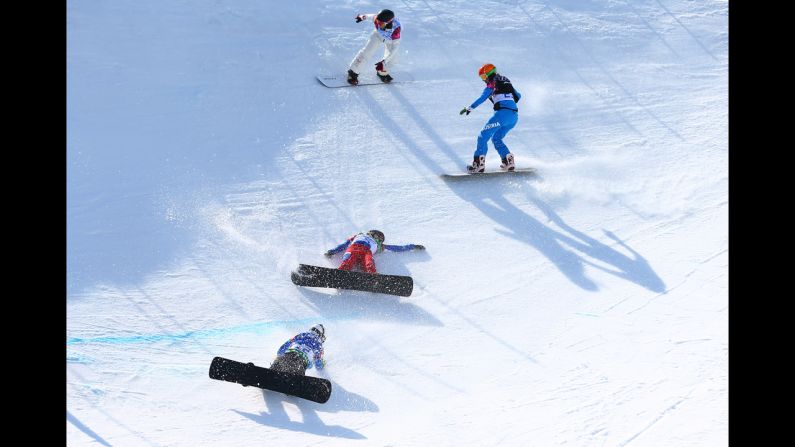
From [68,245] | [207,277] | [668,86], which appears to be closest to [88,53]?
[68,245]

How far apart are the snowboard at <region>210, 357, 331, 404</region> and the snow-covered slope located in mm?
169

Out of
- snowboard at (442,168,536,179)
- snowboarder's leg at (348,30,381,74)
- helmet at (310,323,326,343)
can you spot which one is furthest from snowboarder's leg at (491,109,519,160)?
helmet at (310,323,326,343)

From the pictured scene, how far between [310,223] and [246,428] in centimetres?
276

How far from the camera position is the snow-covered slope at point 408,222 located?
741 centimetres

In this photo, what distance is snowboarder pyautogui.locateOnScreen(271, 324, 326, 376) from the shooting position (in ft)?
24.7

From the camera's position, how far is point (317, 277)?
8.53 m

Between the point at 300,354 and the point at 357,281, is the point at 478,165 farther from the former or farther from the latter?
the point at 300,354

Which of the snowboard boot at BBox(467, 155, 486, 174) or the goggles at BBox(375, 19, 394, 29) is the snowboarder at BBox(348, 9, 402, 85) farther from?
the snowboard boot at BBox(467, 155, 486, 174)

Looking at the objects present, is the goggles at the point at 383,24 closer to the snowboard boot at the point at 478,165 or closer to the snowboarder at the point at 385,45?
the snowboarder at the point at 385,45

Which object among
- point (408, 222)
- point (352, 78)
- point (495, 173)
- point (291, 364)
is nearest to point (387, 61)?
point (352, 78)

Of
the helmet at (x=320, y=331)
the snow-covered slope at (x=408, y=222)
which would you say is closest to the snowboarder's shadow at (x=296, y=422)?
the snow-covered slope at (x=408, y=222)

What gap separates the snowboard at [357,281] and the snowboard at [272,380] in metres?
1.29

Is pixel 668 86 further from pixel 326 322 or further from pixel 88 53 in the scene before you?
pixel 88 53

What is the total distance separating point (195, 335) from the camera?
8078 mm
